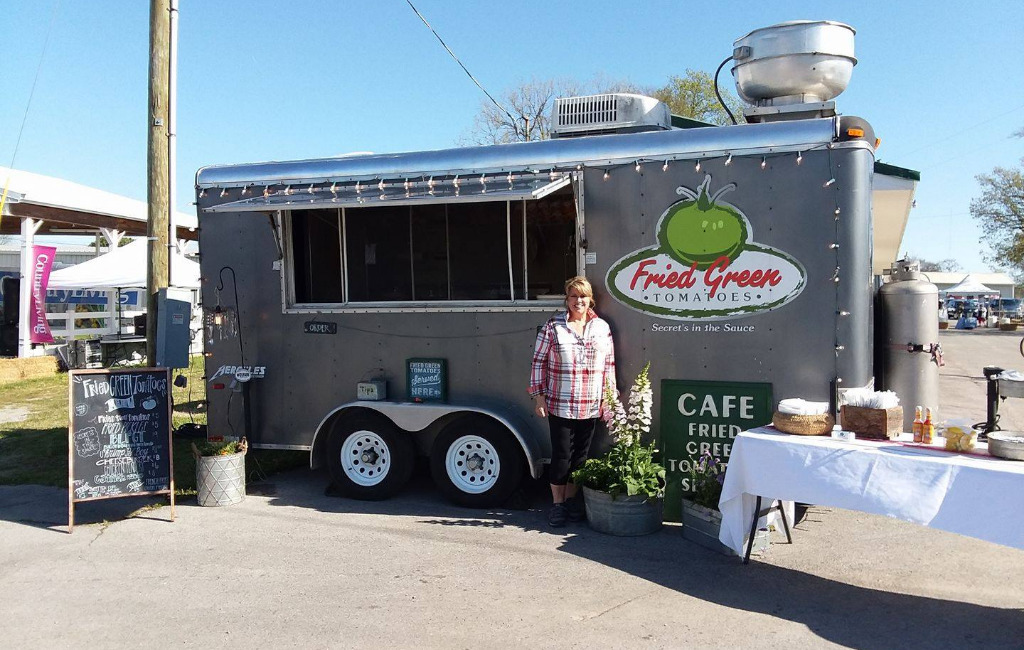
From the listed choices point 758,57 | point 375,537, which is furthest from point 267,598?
point 758,57

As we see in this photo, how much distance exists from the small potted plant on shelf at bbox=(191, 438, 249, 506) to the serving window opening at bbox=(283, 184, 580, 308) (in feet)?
4.26

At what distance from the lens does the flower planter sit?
5039mm

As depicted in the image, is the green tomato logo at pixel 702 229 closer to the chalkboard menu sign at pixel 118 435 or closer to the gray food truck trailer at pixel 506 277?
the gray food truck trailer at pixel 506 277

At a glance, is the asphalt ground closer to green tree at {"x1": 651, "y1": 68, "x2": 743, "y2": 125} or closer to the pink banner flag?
the pink banner flag

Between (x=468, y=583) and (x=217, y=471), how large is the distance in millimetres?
2773

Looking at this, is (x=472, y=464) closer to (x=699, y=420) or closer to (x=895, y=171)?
(x=699, y=420)

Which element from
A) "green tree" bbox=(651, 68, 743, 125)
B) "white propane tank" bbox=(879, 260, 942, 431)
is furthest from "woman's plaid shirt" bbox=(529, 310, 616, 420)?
"green tree" bbox=(651, 68, 743, 125)

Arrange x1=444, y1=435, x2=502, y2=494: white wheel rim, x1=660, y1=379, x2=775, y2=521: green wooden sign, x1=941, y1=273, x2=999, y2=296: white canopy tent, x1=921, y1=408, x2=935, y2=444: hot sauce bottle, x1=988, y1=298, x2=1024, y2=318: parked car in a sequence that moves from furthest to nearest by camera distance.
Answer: x1=988, y1=298, x2=1024, y2=318: parked car < x1=941, y1=273, x2=999, y2=296: white canopy tent < x1=444, y1=435, x2=502, y2=494: white wheel rim < x1=660, y1=379, x2=775, y2=521: green wooden sign < x1=921, y1=408, x2=935, y2=444: hot sauce bottle

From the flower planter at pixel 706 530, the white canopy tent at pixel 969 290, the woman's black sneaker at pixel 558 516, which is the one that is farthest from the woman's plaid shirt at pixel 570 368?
the white canopy tent at pixel 969 290

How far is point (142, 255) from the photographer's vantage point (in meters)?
17.8

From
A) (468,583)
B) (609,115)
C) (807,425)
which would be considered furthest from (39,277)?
(807,425)

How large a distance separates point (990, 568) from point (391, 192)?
4749mm

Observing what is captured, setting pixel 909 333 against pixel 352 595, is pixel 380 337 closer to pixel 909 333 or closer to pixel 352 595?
pixel 352 595

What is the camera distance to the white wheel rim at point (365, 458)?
6.37 metres
